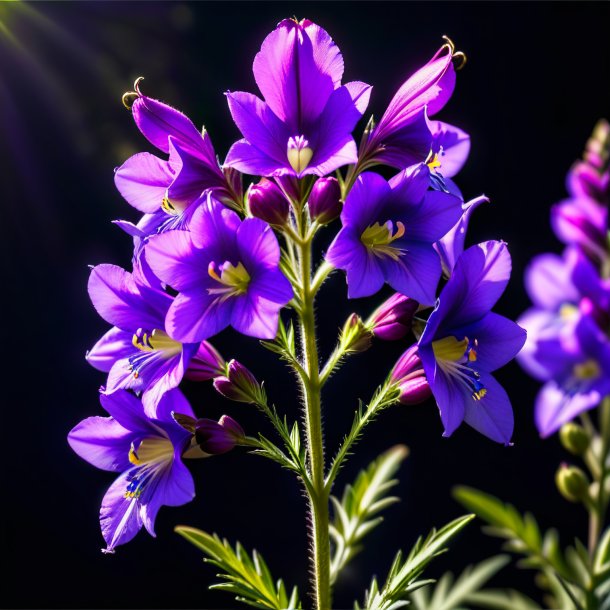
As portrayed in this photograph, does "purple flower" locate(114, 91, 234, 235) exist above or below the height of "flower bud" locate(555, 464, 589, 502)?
above

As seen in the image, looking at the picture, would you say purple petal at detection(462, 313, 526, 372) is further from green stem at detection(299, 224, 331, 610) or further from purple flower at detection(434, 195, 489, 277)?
green stem at detection(299, 224, 331, 610)

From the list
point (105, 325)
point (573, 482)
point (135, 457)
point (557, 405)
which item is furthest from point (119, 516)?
point (105, 325)

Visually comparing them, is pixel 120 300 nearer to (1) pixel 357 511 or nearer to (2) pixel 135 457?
(2) pixel 135 457

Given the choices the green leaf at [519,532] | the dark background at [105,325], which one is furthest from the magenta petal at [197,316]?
the dark background at [105,325]

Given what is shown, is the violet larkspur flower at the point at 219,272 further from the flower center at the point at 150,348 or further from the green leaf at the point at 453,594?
the green leaf at the point at 453,594

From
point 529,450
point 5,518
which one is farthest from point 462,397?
point 5,518

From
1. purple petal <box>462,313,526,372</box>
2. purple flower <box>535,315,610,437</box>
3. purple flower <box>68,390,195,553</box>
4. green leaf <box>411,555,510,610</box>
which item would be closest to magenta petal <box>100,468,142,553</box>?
purple flower <box>68,390,195,553</box>
